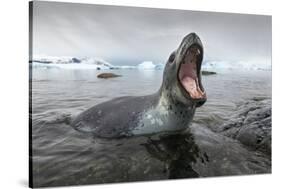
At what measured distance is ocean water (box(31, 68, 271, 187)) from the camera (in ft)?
16.1

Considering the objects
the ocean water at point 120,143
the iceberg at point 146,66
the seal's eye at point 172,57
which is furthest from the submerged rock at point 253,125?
the iceberg at point 146,66

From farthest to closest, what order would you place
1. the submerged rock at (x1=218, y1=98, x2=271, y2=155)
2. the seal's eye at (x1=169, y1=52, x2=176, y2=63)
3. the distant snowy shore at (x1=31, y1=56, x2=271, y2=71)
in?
the submerged rock at (x1=218, y1=98, x2=271, y2=155) → the seal's eye at (x1=169, y1=52, x2=176, y2=63) → the distant snowy shore at (x1=31, y1=56, x2=271, y2=71)

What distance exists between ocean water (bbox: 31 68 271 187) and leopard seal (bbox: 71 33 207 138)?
3.4 inches

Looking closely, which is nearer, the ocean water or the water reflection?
the ocean water

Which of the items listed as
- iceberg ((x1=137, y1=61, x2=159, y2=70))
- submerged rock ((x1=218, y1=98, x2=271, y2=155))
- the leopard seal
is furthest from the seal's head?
submerged rock ((x1=218, y1=98, x2=271, y2=155))

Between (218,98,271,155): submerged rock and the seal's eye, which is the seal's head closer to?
the seal's eye

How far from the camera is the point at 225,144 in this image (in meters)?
5.64

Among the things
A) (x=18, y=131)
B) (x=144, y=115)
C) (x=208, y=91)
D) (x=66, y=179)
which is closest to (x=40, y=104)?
(x=18, y=131)

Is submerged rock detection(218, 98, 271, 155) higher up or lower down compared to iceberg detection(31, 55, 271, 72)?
lower down

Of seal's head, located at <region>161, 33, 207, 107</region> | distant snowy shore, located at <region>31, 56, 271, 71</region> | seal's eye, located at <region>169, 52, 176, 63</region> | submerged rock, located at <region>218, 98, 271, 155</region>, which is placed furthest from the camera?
submerged rock, located at <region>218, 98, 271, 155</region>

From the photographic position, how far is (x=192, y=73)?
5355 millimetres

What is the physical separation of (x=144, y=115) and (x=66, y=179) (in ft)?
3.65

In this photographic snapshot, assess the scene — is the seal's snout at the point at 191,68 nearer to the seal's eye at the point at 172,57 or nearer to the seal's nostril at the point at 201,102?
the seal's nostril at the point at 201,102

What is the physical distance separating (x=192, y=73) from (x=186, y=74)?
0.08m
